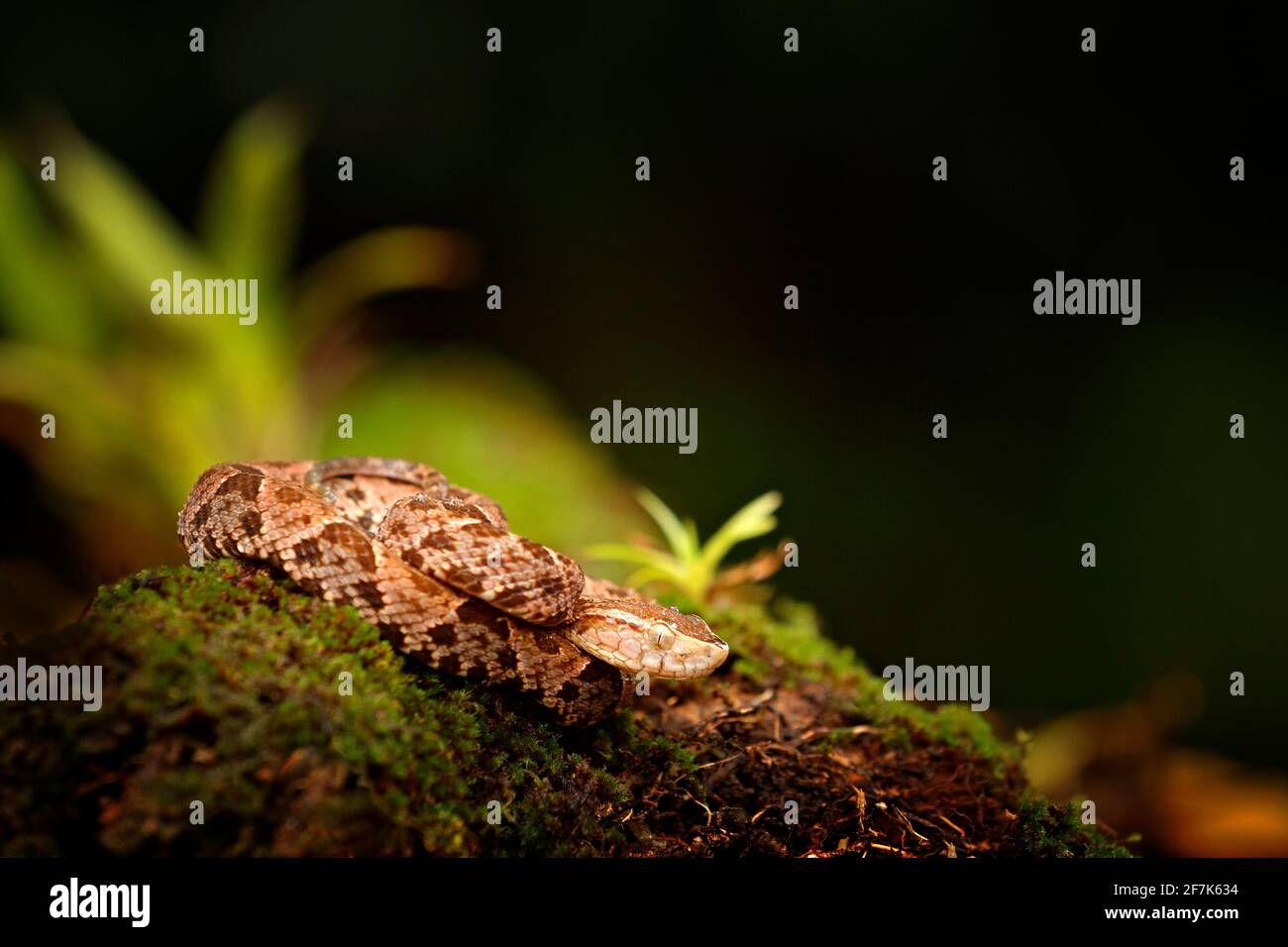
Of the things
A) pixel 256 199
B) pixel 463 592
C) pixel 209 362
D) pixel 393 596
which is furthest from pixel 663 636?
pixel 256 199

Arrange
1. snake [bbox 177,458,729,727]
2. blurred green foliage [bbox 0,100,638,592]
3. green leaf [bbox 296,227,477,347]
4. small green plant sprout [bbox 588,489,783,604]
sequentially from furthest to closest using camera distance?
1. green leaf [bbox 296,227,477,347]
2. blurred green foliage [bbox 0,100,638,592]
3. small green plant sprout [bbox 588,489,783,604]
4. snake [bbox 177,458,729,727]

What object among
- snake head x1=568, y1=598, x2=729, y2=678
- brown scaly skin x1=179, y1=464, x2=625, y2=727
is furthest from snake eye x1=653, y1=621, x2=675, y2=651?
brown scaly skin x1=179, y1=464, x2=625, y2=727

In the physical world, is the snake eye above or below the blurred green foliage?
below

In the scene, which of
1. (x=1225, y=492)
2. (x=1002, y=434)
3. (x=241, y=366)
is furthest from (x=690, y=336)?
(x=1225, y=492)

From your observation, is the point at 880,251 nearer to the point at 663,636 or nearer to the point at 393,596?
the point at 663,636

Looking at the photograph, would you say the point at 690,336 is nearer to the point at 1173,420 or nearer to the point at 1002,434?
the point at 1002,434

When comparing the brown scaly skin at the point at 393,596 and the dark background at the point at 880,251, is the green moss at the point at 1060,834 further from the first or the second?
the dark background at the point at 880,251

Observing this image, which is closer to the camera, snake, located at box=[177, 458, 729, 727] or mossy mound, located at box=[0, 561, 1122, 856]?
mossy mound, located at box=[0, 561, 1122, 856]

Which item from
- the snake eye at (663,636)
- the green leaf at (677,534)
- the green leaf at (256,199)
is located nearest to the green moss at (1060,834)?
the snake eye at (663,636)

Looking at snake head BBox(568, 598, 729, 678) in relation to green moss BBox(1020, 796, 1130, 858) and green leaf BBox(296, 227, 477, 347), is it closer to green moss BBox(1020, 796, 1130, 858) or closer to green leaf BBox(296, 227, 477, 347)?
green moss BBox(1020, 796, 1130, 858)
